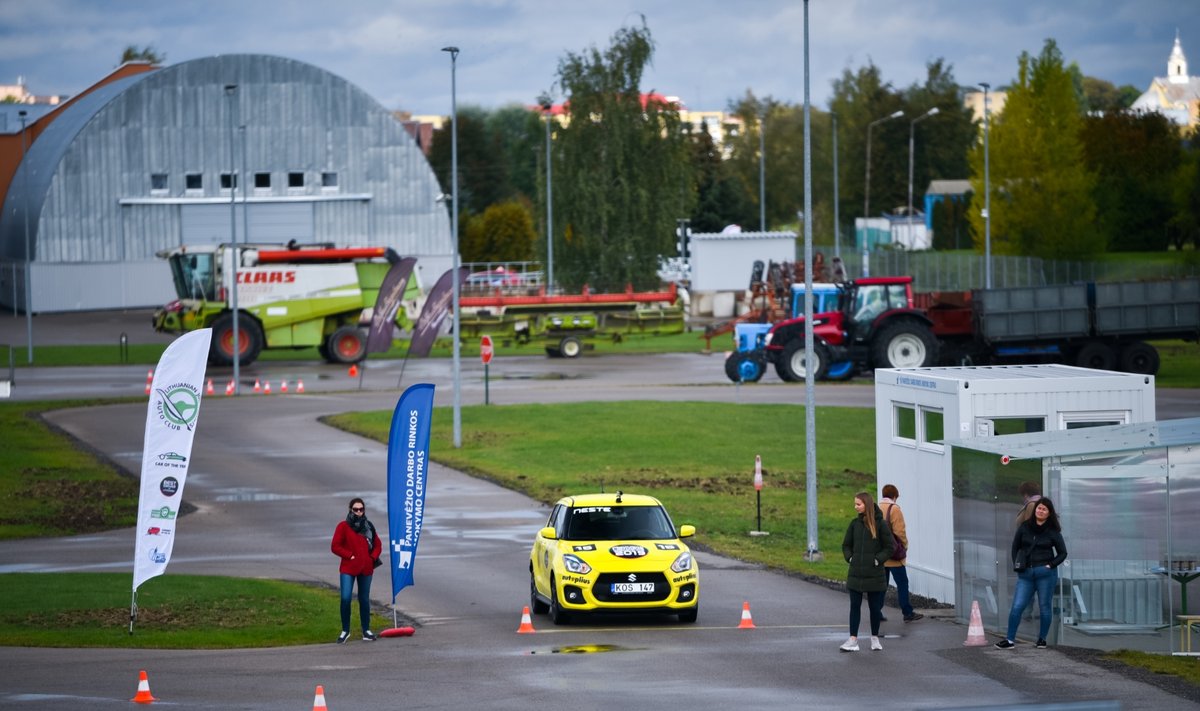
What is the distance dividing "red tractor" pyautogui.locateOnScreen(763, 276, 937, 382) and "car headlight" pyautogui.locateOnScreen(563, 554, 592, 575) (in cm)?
2742

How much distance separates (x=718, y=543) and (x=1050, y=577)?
9.21 meters

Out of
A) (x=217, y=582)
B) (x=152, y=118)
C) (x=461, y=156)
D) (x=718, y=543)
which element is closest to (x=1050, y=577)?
(x=718, y=543)

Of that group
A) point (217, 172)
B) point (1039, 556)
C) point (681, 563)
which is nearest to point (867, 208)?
point (217, 172)

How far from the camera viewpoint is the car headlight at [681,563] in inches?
678

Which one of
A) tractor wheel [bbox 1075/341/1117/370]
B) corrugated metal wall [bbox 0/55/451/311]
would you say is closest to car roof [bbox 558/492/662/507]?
tractor wheel [bbox 1075/341/1117/370]

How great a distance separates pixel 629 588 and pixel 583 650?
1345 millimetres

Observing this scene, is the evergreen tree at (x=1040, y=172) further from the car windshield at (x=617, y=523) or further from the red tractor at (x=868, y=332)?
the car windshield at (x=617, y=523)

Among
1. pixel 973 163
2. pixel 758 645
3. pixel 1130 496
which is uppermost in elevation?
pixel 973 163

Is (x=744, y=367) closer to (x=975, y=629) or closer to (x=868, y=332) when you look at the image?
(x=868, y=332)

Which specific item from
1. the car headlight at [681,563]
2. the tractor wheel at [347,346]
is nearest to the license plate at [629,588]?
the car headlight at [681,563]

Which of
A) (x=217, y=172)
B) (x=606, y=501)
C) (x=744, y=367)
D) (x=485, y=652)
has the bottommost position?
(x=485, y=652)

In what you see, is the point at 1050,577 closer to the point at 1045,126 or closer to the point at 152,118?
the point at 1045,126

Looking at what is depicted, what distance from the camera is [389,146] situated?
3543 inches

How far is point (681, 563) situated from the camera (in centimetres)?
1727
